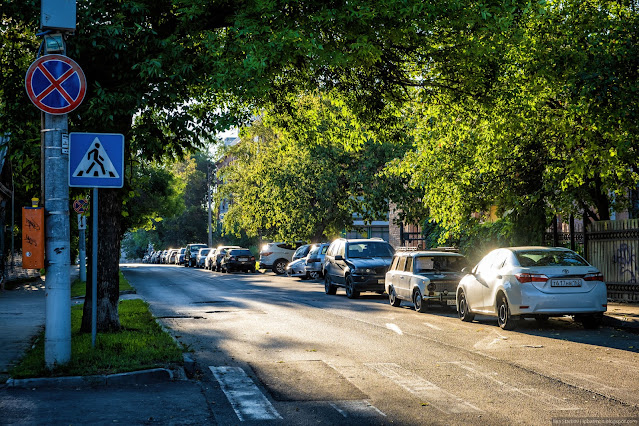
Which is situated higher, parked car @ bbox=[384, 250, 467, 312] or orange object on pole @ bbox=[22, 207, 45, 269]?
orange object on pole @ bbox=[22, 207, 45, 269]

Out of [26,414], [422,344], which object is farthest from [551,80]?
[26,414]

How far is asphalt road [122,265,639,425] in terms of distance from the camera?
704 cm

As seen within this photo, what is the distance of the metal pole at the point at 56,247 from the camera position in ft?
29.3

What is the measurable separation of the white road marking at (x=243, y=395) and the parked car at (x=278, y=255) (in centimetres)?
3784

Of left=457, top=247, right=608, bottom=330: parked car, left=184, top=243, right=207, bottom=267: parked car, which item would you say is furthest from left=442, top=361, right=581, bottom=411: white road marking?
left=184, top=243, right=207, bottom=267: parked car

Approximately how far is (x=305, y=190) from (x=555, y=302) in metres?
31.0

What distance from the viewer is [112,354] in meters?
9.91

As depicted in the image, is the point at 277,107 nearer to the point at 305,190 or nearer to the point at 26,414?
the point at 26,414

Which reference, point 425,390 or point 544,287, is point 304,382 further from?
point 544,287

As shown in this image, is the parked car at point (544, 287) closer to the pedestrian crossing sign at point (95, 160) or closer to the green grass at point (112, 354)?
the green grass at point (112, 354)

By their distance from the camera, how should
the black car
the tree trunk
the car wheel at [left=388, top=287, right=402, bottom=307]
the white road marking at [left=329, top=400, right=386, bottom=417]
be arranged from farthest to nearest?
the black car, the car wheel at [left=388, top=287, right=402, bottom=307], the tree trunk, the white road marking at [left=329, top=400, right=386, bottom=417]

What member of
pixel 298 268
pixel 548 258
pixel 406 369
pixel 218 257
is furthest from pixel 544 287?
pixel 218 257

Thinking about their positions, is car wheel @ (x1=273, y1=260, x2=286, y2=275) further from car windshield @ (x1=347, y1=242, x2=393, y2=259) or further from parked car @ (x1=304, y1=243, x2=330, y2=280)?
car windshield @ (x1=347, y1=242, x2=393, y2=259)

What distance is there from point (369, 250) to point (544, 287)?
11.5 m
